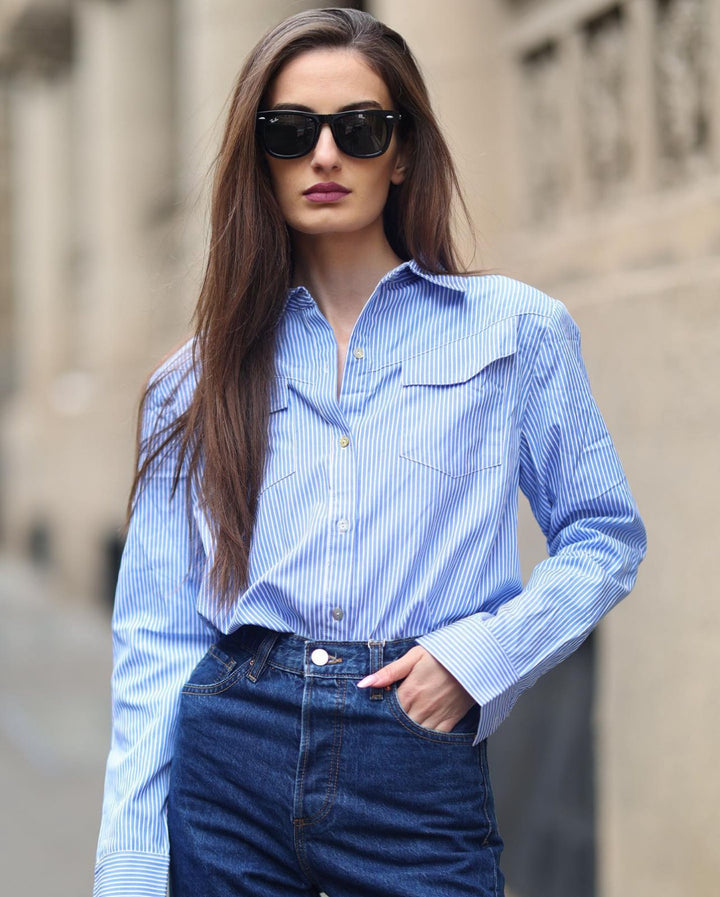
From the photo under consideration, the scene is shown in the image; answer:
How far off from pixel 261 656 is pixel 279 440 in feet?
1.13

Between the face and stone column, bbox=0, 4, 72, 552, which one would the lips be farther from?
stone column, bbox=0, 4, 72, 552

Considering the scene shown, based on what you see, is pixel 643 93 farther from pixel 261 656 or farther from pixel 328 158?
pixel 261 656

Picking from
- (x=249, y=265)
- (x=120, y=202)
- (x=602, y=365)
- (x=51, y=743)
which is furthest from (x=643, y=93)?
(x=120, y=202)

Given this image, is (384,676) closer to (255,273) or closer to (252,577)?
(252,577)

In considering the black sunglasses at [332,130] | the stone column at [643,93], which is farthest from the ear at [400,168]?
the stone column at [643,93]

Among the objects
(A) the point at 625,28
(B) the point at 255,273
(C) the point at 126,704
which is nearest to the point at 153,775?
(C) the point at 126,704

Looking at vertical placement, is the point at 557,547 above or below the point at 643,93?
Result: below

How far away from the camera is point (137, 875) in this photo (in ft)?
7.47

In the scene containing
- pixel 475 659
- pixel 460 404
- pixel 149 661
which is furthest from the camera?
pixel 149 661

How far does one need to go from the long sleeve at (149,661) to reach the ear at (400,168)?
531 millimetres

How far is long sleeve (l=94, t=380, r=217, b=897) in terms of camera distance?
2.29m

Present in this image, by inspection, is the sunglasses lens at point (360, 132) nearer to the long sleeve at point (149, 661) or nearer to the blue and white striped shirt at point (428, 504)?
the blue and white striped shirt at point (428, 504)

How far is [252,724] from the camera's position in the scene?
2152mm

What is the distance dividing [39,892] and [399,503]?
3.60 m
